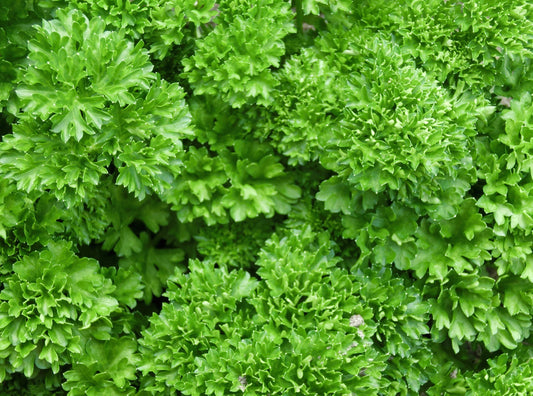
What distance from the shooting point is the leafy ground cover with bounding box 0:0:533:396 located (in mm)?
2258

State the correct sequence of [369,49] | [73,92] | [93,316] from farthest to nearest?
1. [369,49]
2. [93,316]
3. [73,92]

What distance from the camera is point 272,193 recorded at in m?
2.66

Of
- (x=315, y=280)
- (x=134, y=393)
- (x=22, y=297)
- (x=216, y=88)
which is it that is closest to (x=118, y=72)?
(x=216, y=88)

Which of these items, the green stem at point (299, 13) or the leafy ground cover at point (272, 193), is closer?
the leafy ground cover at point (272, 193)

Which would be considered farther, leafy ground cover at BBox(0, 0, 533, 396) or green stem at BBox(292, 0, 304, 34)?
green stem at BBox(292, 0, 304, 34)

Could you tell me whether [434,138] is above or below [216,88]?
above

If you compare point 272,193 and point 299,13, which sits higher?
point 299,13

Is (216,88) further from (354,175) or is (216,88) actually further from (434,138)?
(434,138)

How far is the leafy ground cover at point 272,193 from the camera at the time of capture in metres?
2.26

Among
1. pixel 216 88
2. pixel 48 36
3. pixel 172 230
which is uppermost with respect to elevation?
pixel 48 36

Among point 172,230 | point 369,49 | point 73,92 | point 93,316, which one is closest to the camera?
point 73,92

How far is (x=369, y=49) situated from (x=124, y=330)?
1409 millimetres

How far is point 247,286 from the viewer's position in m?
2.48

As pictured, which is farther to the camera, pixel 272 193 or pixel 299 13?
pixel 299 13
